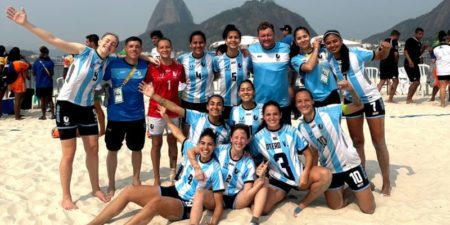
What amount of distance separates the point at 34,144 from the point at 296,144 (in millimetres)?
5242

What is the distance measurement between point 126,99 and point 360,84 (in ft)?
8.78

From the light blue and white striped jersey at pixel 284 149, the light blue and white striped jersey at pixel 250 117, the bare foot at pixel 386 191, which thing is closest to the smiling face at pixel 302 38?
the light blue and white striped jersey at pixel 250 117

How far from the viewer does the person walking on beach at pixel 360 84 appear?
4414 millimetres

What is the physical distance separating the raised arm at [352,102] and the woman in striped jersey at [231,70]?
119 cm

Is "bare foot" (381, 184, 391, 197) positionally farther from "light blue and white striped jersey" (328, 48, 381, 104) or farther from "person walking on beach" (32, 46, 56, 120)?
"person walking on beach" (32, 46, 56, 120)

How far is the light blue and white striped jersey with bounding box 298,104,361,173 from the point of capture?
407cm

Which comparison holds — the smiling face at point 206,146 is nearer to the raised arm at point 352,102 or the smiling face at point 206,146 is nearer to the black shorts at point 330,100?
the black shorts at point 330,100

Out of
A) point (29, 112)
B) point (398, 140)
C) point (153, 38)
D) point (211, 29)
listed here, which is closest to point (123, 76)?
point (153, 38)

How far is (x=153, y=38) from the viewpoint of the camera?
22.5ft

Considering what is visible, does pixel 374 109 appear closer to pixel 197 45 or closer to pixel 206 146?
pixel 206 146

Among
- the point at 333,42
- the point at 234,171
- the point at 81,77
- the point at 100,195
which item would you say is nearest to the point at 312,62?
the point at 333,42

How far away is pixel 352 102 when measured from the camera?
4.58 m

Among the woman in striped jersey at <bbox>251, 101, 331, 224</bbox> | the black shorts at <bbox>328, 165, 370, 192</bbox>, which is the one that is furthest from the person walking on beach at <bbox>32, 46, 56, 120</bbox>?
the black shorts at <bbox>328, 165, 370, 192</bbox>

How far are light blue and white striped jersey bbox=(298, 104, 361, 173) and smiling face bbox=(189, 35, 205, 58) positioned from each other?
159cm
